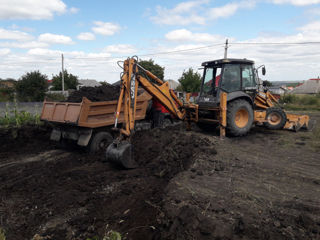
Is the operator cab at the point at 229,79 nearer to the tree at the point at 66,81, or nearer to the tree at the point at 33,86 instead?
the tree at the point at 33,86

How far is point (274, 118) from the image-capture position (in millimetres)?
8602

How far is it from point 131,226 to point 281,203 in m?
2.17

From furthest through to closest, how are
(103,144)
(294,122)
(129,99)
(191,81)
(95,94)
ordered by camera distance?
(191,81) < (294,122) < (95,94) < (103,144) < (129,99)

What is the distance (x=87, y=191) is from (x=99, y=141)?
8.60ft

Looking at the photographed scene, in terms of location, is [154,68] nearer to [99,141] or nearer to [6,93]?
[6,93]

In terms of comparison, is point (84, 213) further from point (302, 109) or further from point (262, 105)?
point (302, 109)

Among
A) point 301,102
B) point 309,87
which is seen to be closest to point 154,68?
point 301,102

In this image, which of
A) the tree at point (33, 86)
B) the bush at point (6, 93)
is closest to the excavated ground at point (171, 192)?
the bush at point (6, 93)

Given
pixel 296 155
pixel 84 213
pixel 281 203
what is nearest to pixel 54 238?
pixel 84 213

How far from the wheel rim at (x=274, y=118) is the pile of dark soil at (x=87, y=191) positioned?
10.3ft

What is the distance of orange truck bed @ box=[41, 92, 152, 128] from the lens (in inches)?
257

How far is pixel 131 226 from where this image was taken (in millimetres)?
3438

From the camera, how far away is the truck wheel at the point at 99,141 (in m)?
6.94

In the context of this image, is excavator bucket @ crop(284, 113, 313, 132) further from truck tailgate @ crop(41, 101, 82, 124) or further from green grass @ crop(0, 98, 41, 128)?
green grass @ crop(0, 98, 41, 128)
